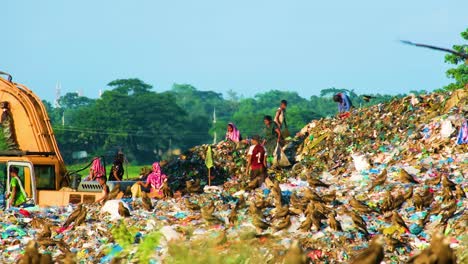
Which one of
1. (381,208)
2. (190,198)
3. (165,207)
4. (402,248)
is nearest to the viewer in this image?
(402,248)

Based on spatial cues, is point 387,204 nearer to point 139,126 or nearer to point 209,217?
point 209,217

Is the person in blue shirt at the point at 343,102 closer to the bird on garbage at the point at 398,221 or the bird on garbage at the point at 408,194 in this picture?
the bird on garbage at the point at 408,194

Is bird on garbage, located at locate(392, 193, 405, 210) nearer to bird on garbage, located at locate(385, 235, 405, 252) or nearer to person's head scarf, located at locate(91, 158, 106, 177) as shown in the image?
bird on garbage, located at locate(385, 235, 405, 252)

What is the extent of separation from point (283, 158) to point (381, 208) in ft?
25.5

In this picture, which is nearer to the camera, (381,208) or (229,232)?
(229,232)

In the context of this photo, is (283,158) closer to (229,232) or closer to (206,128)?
(229,232)

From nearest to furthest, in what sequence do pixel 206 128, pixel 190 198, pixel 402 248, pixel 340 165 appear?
pixel 402 248
pixel 190 198
pixel 340 165
pixel 206 128

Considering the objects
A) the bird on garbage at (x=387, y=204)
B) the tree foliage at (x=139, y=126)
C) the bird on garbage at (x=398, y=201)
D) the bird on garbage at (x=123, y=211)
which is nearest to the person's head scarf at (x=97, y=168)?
the bird on garbage at (x=123, y=211)

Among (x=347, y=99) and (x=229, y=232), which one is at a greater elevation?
(x=347, y=99)

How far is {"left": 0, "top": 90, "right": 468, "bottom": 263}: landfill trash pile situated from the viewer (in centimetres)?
1379

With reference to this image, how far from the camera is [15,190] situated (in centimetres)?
1789

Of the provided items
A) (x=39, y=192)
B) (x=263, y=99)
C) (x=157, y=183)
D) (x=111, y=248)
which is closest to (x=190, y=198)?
(x=157, y=183)

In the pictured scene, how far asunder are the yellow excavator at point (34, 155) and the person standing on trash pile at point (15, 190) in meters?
0.08

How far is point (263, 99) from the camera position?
133m
